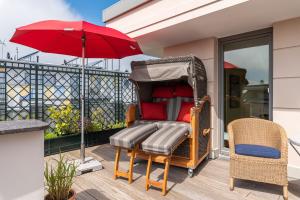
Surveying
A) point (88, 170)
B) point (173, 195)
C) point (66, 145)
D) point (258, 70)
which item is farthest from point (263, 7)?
point (66, 145)

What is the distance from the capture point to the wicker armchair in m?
2.51

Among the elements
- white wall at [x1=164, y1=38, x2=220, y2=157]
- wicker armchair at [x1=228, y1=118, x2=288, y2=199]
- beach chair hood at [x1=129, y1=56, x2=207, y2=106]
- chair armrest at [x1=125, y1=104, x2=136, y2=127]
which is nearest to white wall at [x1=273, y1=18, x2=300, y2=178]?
wicker armchair at [x1=228, y1=118, x2=288, y2=199]

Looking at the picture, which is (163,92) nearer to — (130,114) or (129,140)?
(130,114)

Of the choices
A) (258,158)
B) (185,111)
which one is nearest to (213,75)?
(185,111)

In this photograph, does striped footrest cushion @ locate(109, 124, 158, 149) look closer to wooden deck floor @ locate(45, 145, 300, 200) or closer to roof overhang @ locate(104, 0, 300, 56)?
wooden deck floor @ locate(45, 145, 300, 200)

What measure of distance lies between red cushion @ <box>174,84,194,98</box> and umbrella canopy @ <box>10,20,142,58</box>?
1.17 meters

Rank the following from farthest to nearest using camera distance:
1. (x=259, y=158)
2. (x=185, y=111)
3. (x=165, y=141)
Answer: (x=185, y=111) → (x=165, y=141) → (x=259, y=158)

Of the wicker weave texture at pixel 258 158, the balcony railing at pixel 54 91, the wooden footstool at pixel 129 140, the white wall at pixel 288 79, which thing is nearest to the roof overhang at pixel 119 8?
the balcony railing at pixel 54 91

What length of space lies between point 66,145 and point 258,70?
14.1 ft

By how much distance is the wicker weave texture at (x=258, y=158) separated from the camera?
251 cm

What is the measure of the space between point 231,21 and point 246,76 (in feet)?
3.86

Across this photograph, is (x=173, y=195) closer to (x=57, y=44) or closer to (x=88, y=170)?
(x=88, y=170)

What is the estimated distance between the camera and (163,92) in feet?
14.7

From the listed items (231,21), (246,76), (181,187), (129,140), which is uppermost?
(231,21)
